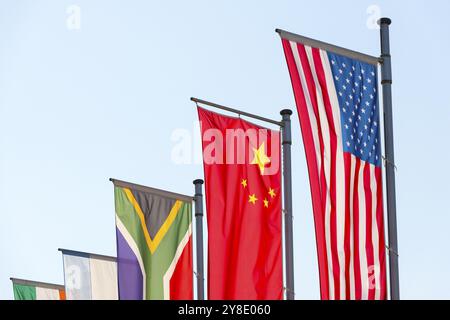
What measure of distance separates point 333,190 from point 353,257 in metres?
1.03

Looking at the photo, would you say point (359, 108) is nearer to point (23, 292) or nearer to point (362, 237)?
point (362, 237)

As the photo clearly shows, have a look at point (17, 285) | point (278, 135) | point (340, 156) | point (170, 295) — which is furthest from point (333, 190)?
point (17, 285)

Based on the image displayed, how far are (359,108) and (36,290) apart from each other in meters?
20.5

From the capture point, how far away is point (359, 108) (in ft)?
71.8

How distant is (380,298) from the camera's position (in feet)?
68.8

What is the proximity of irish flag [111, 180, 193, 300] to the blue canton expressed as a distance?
7215 millimetres

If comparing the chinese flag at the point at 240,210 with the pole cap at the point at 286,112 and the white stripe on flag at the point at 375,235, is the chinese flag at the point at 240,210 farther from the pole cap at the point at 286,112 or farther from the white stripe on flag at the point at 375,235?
the white stripe on flag at the point at 375,235

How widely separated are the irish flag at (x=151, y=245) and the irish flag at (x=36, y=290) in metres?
12.1

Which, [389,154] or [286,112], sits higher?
[286,112]

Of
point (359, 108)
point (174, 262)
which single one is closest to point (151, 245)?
point (174, 262)

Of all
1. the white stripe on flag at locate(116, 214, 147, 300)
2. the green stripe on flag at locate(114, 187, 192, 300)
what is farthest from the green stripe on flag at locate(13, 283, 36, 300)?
the white stripe on flag at locate(116, 214, 147, 300)
